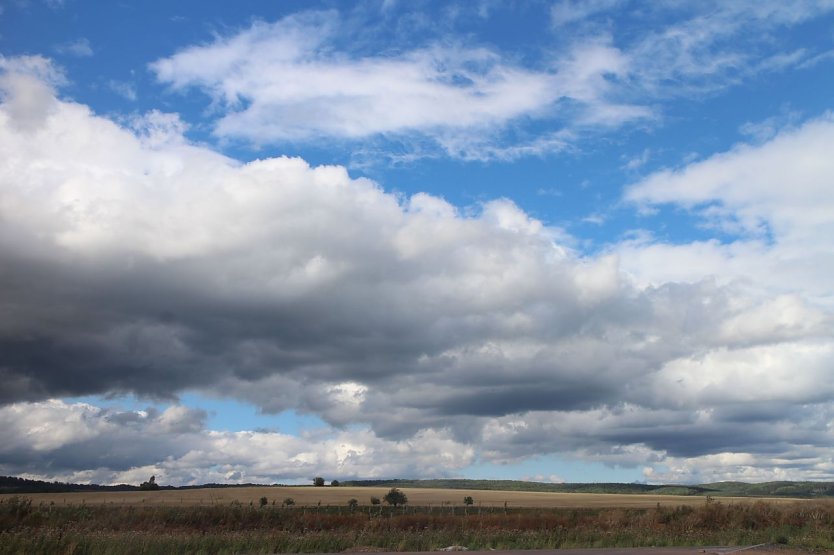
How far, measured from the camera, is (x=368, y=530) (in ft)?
137

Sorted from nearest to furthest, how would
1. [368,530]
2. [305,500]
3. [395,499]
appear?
1. [368,530]
2. [395,499]
3. [305,500]

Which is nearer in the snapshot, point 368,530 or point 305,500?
point 368,530

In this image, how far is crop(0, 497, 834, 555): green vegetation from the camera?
1131 inches

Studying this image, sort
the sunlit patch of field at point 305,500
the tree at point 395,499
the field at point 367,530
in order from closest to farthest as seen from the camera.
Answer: the field at point 367,530 < the sunlit patch of field at point 305,500 < the tree at point 395,499

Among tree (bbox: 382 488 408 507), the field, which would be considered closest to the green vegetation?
the field

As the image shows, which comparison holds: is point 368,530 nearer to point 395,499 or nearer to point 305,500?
point 395,499

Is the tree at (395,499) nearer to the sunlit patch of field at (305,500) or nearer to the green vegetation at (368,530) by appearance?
the sunlit patch of field at (305,500)

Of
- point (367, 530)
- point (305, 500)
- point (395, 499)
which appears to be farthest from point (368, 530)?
point (305, 500)

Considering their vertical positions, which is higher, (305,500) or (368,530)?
(305,500)

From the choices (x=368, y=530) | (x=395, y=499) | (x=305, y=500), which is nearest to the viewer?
(x=368, y=530)

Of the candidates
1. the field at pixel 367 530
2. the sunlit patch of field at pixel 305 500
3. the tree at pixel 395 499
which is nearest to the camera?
the field at pixel 367 530

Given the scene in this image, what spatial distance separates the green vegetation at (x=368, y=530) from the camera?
1131 inches

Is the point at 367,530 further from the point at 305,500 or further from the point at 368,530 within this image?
the point at 305,500

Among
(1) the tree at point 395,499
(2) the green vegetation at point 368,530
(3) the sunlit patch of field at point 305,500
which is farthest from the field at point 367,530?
(1) the tree at point 395,499
